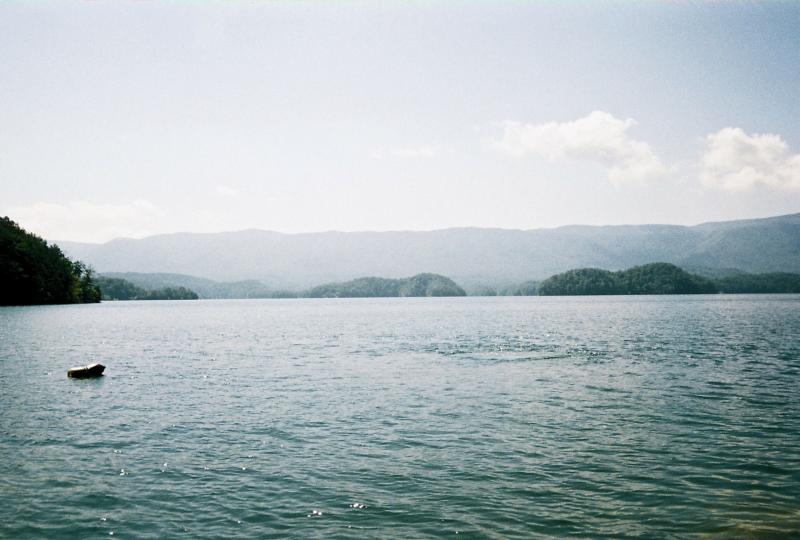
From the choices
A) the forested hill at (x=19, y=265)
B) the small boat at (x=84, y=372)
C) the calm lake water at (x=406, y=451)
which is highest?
the forested hill at (x=19, y=265)

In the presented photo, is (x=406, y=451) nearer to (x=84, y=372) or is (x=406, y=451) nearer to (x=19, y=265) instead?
(x=84, y=372)

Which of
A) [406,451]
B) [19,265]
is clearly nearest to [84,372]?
[406,451]

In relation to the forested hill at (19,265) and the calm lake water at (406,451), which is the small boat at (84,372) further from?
the forested hill at (19,265)

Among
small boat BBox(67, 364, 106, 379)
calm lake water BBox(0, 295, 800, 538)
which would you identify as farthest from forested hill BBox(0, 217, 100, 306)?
small boat BBox(67, 364, 106, 379)

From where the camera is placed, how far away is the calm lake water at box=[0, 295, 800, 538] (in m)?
16.9

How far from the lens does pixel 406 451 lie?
79.5 ft

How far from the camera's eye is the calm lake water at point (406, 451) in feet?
55.5

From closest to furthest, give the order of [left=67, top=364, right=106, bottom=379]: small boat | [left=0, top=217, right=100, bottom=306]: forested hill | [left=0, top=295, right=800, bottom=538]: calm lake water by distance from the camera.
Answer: [left=0, top=295, right=800, bottom=538]: calm lake water < [left=67, top=364, right=106, bottom=379]: small boat < [left=0, top=217, right=100, bottom=306]: forested hill

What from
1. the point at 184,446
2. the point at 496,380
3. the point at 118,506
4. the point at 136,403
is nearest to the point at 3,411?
the point at 136,403

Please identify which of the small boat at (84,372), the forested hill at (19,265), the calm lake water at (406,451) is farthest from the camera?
the forested hill at (19,265)

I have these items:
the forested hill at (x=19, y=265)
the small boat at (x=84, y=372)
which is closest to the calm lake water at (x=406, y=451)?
the small boat at (x=84, y=372)

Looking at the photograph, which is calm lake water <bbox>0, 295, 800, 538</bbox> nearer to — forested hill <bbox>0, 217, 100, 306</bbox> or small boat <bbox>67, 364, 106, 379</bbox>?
small boat <bbox>67, 364, 106, 379</bbox>

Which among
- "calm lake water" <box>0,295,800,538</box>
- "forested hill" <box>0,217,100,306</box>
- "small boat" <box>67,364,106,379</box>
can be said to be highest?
"forested hill" <box>0,217,100,306</box>

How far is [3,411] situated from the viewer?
32938 millimetres
